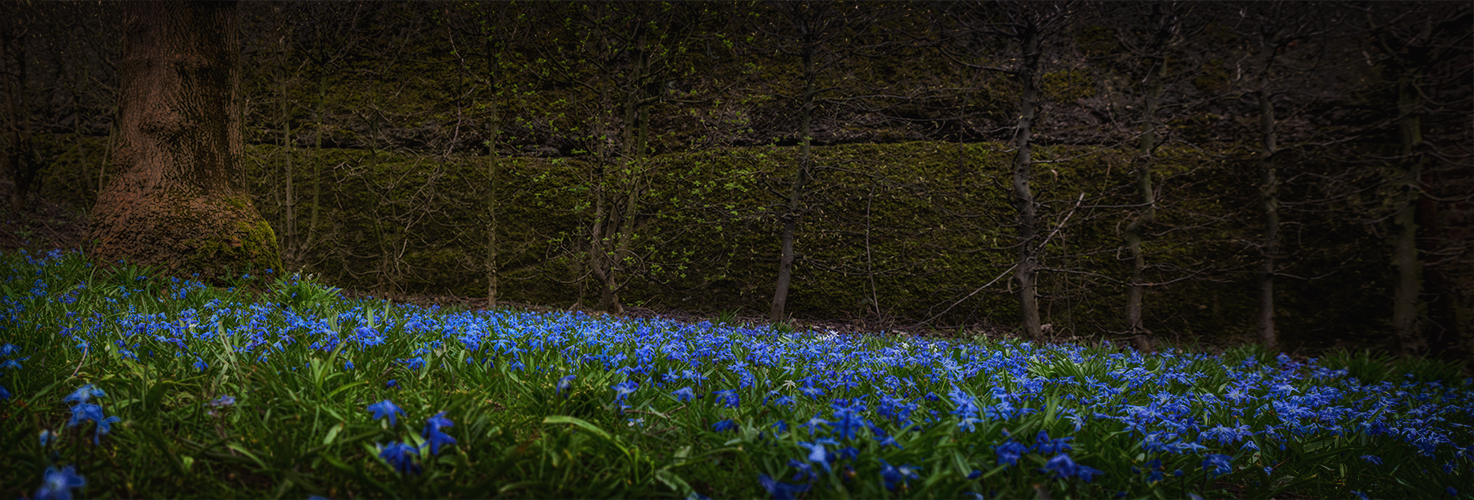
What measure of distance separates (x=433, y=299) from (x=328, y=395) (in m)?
6.42

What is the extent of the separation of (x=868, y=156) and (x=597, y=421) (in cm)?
638

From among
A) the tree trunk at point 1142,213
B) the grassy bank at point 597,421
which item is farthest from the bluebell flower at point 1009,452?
the tree trunk at point 1142,213

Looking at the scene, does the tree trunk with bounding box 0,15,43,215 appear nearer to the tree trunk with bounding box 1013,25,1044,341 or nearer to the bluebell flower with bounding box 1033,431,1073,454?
the bluebell flower with bounding box 1033,431,1073,454

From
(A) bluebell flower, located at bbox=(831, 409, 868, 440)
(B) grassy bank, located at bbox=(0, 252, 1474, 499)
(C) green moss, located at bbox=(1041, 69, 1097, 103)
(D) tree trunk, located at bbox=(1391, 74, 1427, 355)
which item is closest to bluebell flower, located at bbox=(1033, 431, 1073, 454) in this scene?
(B) grassy bank, located at bbox=(0, 252, 1474, 499)

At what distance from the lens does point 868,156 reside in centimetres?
745

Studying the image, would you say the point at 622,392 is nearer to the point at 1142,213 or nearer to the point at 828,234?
the point at 828,234

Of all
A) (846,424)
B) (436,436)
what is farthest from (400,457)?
(846,424)

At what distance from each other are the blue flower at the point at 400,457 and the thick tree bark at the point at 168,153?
13.9 feet

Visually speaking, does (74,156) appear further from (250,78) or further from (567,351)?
(567,351)

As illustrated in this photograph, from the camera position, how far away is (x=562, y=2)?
22.2ft

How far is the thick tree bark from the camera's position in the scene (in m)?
4.08

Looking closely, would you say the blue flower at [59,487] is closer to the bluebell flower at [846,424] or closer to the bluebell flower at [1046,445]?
the bluebell flower at [846,424]

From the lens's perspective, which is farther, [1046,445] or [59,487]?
[1046,445]

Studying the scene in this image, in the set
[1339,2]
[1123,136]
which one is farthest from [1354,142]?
[1123,136]
